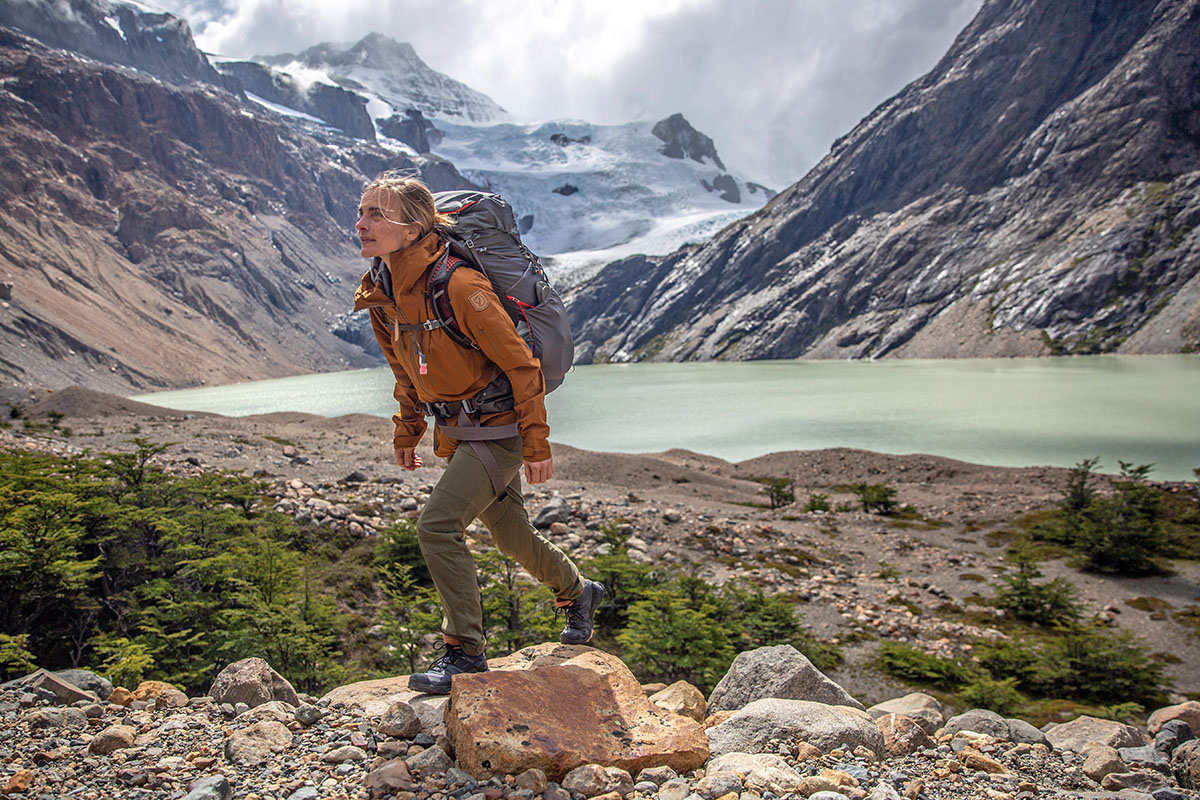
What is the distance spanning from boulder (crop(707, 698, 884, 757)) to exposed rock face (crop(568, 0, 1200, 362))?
106 m

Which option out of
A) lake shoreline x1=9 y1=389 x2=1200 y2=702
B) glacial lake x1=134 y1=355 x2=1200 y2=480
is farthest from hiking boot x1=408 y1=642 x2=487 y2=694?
glacial lake x1=134 y1=355 x2=1200 y2=480

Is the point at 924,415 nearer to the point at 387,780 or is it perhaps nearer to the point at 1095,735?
the point at 1095,735

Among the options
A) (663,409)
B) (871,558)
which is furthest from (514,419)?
(663,409)

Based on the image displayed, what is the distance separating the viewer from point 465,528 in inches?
157

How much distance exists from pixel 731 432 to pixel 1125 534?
87.3ft

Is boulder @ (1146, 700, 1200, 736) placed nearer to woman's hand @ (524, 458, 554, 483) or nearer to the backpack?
→ woman's hand @ (524, 458, 554, 483)

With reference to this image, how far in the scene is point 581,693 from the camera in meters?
3.92

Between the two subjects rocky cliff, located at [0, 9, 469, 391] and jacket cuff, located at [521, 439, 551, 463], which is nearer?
jacket cuff, located at [521, 439, 551, 463]

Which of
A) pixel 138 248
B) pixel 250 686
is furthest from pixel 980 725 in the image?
pixel 138 248

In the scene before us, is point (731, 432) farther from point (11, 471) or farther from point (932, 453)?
point (11, 471)

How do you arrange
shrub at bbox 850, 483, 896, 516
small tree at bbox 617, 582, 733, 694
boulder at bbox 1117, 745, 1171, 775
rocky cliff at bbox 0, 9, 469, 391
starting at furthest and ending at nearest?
rocky cliff at bbox 0, 9, 469, 391, shrub at bbox 850, 483, 896, 516, small tree at bbox 617, 582, 733, 694, boulder at bbox 1117, 745, 1171, 775

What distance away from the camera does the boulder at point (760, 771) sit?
3.18 metres

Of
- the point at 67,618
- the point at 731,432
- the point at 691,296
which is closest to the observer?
the point at 67,618

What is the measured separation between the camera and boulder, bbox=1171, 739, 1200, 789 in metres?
4.03
